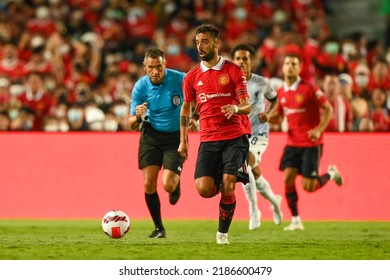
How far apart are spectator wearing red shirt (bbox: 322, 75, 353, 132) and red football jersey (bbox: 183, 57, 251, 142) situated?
208 inches

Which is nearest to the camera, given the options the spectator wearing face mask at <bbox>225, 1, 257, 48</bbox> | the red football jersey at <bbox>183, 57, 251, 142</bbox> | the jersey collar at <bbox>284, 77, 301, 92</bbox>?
the red football jersey at <bbox>183, 57, 251, 142</bbox>

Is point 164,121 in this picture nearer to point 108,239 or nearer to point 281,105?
point 108,239

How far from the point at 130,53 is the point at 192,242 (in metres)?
8.82

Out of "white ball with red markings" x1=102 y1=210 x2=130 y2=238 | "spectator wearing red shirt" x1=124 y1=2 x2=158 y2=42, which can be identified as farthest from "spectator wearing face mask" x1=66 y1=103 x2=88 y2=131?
"white ball with red markings" x1=102 y1=210 x2=130 y2=238

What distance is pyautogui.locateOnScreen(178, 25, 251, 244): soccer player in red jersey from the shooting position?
982 centimetres

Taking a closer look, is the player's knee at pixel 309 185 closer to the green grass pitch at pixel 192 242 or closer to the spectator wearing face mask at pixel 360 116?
the green grass pitch at pixel 192 242

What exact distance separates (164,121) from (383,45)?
961 centimetres

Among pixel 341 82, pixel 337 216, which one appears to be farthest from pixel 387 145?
pixel 341 82

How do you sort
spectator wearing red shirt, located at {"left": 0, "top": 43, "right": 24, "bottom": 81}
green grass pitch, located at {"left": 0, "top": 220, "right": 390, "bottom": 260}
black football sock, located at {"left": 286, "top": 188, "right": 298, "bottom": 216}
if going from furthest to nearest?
spectator wearing red shirt, located at {"left": 0, "top": 43, "right": 24, "bottom": 81} → black football sock, located at {"left": 286, "top": 188, "right": 298, "bottom": 216} → green grass pitch, located at {"left": 0, "top": 220, "right": 390, "bottom": 260}

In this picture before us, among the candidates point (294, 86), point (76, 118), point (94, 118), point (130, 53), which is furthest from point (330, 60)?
point (294, 86)

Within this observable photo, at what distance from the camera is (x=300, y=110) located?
12883mm

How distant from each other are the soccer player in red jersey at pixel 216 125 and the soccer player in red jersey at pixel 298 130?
290 centimetres

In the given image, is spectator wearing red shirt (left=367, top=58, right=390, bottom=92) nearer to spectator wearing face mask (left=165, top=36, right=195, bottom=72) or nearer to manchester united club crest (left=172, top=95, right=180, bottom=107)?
spectator wearing face mask (left=165, top=36, right=195, bottom=72)

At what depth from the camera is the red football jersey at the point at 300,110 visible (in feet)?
42.1
